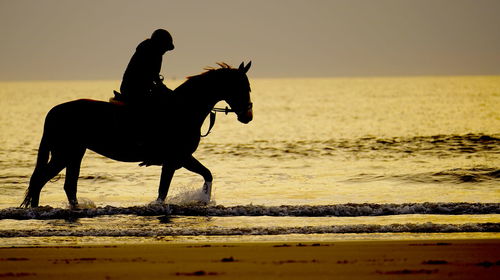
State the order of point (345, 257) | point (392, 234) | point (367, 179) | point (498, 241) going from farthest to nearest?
point (367, 179) < point (392, 234) < point (498, 241) < point (345, 257)

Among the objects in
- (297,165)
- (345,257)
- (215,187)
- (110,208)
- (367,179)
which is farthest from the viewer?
(297,165)

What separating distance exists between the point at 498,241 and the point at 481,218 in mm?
2580

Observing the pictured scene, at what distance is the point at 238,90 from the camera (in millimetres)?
12531

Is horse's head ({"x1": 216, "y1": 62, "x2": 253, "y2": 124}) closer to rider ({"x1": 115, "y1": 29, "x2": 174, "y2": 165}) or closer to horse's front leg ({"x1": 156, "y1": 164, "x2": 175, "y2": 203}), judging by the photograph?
rider ({"x1": 115, "y1": 29, "x2": 174, "y2": 165})

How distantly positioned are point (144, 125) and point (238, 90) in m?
1.55

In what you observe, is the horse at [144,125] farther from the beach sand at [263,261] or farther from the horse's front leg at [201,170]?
the beach sand at [263,261]

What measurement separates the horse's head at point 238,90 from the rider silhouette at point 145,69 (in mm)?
1068

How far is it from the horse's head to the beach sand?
399 cm

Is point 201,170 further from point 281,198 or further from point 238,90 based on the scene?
point 281,198

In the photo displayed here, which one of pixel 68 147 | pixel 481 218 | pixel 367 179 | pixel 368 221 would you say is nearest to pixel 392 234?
pixel 368 221

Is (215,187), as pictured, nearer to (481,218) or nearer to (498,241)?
(481,218)

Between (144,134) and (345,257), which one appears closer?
(345,257)

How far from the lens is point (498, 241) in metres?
8.80

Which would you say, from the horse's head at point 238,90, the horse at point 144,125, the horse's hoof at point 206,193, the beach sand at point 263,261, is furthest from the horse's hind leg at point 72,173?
the beach sand at point 263,261
